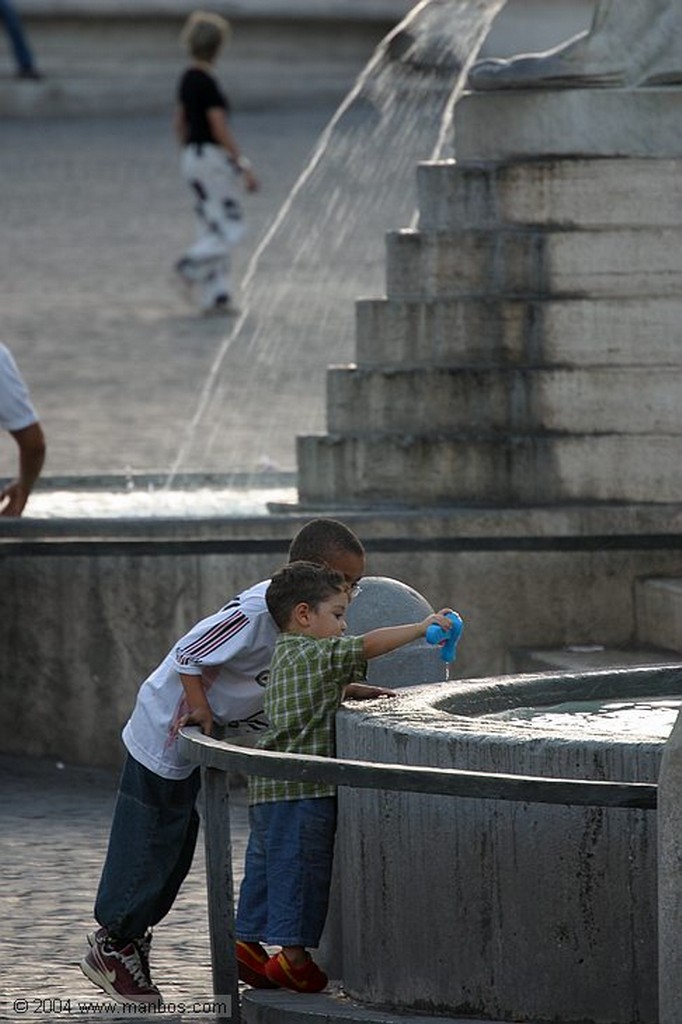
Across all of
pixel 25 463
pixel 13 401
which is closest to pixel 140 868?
pixel 13 401

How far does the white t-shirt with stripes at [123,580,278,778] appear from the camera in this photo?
608 centimetres

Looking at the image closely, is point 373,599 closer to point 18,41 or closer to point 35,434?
point 35,434

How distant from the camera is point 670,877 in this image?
496 centimetres

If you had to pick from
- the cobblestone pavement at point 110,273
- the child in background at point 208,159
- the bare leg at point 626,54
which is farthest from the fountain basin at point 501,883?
the child in background at point 208,159

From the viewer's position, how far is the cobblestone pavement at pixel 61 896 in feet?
20.5

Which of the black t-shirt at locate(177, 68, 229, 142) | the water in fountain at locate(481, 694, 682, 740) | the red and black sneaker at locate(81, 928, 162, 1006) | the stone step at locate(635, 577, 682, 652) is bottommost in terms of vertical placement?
the red and black sneaker at locate(81, 928, 162, 1006)

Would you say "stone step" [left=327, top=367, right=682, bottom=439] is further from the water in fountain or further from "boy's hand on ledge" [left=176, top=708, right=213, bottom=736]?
"boy's hand on ledge" [left=176, top=708, right=213, bottom=736]

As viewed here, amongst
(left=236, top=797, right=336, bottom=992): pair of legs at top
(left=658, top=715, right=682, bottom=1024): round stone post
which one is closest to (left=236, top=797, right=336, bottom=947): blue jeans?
(left=236, top=797, right=336, bottom=992): pair of legs at top

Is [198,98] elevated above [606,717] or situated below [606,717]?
above

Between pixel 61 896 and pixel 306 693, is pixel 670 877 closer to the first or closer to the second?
pixel 306 693

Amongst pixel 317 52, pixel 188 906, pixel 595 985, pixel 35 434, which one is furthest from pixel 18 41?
pixel 595 985

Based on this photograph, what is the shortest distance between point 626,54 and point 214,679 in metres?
4.34

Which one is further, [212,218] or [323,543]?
[212,218]

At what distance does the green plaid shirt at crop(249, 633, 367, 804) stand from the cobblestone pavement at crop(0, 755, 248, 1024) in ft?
1.89
